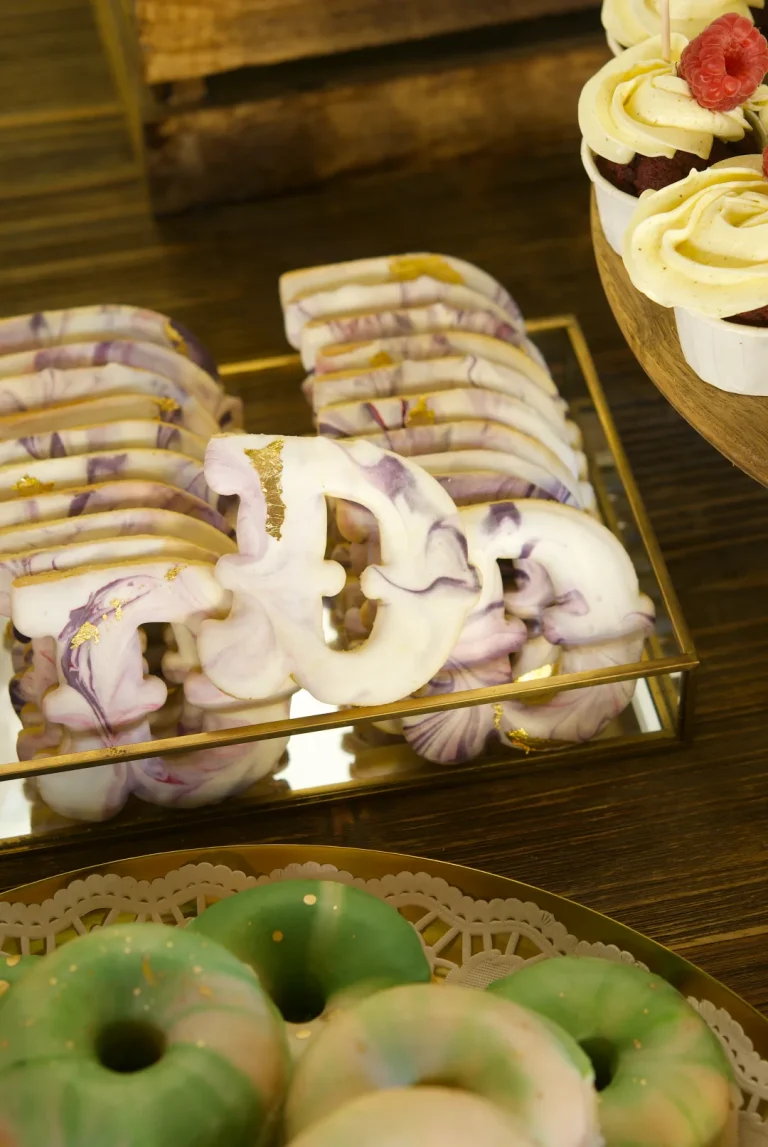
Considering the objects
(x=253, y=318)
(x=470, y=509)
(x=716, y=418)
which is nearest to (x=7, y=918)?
(x=470, y=509)

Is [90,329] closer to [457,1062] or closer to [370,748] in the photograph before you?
[370,748]

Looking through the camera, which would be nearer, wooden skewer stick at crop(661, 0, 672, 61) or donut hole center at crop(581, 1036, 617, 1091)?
donut hole center at crop(581, 1036, 617, 1091)

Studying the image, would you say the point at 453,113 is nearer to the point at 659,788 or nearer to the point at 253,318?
the point at 253,318

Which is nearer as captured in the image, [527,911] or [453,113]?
[527,911]

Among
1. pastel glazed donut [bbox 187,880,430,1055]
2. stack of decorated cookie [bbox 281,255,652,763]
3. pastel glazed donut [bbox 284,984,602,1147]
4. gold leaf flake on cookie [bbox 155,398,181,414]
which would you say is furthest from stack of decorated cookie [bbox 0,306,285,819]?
pastel glazed donut [bbox 284,984,602,1147]

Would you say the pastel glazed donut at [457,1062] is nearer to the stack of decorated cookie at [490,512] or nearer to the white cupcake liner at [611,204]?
the stack of decorated cookie at [490,512]

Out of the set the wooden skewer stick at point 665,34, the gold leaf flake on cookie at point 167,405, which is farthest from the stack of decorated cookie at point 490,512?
the wooden skewer stick at point 665,34

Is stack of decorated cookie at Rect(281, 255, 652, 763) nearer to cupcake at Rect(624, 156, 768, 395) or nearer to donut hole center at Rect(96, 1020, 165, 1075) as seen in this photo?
cupcake at Rect(624, 156, 768, 395)
